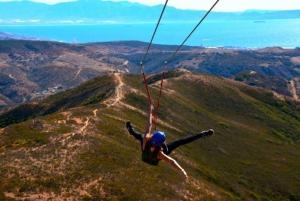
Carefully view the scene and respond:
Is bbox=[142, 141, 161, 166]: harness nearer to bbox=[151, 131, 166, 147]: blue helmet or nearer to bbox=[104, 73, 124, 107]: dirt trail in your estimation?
bbox=[151, 131, 166, 147]: blue helmet

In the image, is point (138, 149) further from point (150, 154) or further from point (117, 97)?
point (150, 154)

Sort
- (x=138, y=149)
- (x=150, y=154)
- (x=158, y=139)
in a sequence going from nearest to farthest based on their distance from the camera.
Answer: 1. (x=158, y=139)
2. (x=150, y=154)
3. (x=138, y=149)

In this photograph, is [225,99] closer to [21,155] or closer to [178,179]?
[178,179]

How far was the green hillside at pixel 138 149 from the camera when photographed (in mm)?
31531

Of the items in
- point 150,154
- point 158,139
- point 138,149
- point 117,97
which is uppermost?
point 158,139

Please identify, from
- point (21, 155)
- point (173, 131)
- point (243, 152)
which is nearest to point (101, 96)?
point (173, 131)

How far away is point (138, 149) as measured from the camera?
149 feet

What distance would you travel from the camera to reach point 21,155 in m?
35.8

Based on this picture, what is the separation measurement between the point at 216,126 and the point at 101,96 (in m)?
30.7

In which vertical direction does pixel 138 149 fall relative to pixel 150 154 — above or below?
below

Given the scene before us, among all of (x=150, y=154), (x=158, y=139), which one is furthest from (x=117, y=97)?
(x=158, y=139)

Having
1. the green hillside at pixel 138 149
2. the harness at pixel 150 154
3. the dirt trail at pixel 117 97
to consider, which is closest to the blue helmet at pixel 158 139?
the harness at pixel 150 154

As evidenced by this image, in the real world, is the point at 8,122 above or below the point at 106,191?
below

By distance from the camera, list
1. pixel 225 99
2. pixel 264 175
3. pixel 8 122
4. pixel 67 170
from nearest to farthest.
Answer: pixel 67 170 < pixel 264 175 < pixel 8 122 < pixel 225 99
